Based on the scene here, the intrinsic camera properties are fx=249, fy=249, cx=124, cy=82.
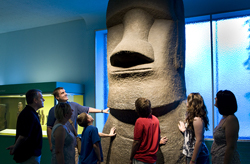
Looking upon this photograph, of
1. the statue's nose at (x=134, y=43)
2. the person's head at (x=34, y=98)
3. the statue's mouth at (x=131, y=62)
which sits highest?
the statue's nose at (x=134, y=43)

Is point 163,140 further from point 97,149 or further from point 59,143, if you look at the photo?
point 59,143

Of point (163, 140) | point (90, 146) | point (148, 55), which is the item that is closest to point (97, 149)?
point (90, 146)

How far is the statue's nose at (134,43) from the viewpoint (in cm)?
317

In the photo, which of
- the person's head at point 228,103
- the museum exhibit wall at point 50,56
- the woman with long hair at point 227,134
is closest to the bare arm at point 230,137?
the woman with long hair at point 227,134

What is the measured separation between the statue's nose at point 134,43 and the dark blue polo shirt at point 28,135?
1.28 m

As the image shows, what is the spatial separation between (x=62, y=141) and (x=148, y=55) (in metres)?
1.50

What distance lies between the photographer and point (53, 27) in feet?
21.8

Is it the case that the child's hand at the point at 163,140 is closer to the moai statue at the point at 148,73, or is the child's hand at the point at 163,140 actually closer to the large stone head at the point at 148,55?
the moai statue at the point at 148,73

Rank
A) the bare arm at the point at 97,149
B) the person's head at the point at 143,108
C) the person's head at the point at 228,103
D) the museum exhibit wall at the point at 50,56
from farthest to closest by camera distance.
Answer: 1. the museum exhibit wall at the point at 50,56
2. the bare arm at the point at 97,149
3. the person's head at the point at 143,108
4. the person's head at the point at 228,103

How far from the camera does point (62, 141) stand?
8.29ft

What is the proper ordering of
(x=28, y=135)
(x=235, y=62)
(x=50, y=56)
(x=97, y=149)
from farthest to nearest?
(x=50, y=56)
(x=235, y=62)
(x=28, y=135)
(x=97, y=149)

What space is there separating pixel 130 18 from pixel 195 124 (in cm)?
168

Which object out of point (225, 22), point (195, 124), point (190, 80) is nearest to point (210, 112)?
point (190, 80)

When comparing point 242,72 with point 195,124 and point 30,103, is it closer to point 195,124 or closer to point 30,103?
point 195,124
